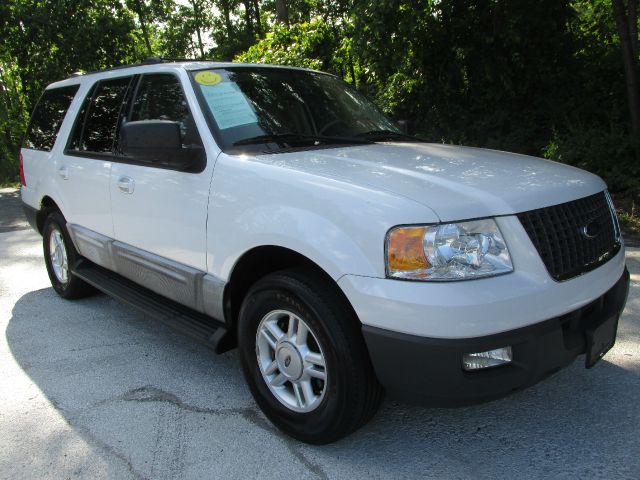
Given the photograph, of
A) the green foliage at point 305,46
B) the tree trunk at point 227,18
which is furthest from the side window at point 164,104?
the tree trunk at point 227,18

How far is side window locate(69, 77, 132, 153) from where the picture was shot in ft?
12.9

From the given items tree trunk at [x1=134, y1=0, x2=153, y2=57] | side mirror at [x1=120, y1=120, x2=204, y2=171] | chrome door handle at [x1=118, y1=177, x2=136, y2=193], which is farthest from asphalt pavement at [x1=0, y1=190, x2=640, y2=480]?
tree trunk at [x1=134, y1=0, x2=153, y2=57]

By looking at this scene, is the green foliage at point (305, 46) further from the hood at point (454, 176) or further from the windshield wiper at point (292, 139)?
the hood at point (454, 176)

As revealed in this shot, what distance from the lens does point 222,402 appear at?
310 cm

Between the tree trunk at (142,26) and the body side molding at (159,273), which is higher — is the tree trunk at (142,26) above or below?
above

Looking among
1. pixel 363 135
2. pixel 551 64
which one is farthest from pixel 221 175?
pixel 551 64

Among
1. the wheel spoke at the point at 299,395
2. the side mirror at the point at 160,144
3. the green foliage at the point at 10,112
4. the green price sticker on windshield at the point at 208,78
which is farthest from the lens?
the green foliage at the point at 10,112

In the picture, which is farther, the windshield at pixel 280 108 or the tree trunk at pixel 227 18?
the tree trunk at pixel 227 18

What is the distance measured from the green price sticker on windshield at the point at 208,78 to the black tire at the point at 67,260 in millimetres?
2023

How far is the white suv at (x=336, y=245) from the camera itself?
7.09ft

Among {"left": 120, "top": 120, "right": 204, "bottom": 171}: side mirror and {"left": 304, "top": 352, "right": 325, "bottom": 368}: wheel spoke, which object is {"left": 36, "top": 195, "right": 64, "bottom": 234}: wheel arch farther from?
{"left": 304, "top": 352, "right": 325, "bottom": 368}: wheel spoke

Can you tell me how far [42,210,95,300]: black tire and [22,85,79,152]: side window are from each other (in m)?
0.63

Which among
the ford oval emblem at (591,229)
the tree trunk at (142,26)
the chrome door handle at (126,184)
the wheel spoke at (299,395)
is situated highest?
the tree trunk at (142,26)

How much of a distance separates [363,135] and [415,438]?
1.90 m
